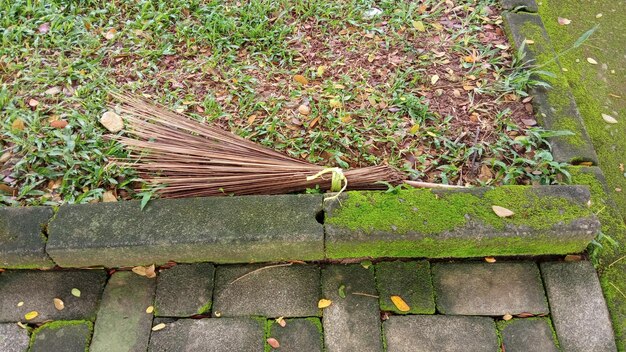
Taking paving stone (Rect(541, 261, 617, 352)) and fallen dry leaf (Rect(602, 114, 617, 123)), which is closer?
paving stone (Rect(541, 261, 617, 352))

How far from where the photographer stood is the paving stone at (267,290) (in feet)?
7.43

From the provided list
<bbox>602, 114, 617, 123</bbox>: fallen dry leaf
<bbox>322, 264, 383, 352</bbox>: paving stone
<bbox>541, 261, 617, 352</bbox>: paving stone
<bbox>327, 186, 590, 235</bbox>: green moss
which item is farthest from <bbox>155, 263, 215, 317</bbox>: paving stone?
<bbox>602, 114, 617, 123</bbox>: fallen dry leaf

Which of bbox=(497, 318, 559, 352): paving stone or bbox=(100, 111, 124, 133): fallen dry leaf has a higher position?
bbox=(100, 111, 124, 133): fallen dry leaf

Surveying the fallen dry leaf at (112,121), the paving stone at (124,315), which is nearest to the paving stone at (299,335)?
the paving stone at (124,315)

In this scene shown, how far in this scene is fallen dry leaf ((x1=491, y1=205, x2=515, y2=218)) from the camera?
87.2 inches

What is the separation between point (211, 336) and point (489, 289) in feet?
4.28

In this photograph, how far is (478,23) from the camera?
3.22 meters

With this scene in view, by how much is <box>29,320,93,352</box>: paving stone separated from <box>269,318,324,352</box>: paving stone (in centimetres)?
85

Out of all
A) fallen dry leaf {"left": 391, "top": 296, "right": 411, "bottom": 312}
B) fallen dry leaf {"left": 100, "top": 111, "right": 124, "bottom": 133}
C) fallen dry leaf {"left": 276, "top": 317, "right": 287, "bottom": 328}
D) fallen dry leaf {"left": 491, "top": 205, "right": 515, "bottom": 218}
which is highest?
fallen dry leaf {"left": 491, "top": 205, "right": 515, "bottom": 218}

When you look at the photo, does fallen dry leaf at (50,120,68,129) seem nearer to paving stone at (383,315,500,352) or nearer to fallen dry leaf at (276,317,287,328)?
fallen dry leaf at (276,317,287,328)

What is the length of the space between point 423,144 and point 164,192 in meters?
1.38

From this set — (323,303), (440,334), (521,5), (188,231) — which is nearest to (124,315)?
(188,231)

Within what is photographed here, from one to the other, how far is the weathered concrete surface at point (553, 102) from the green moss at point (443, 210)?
0.44 m

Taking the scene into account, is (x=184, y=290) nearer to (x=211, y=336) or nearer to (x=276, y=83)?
(x=211, y=336)
